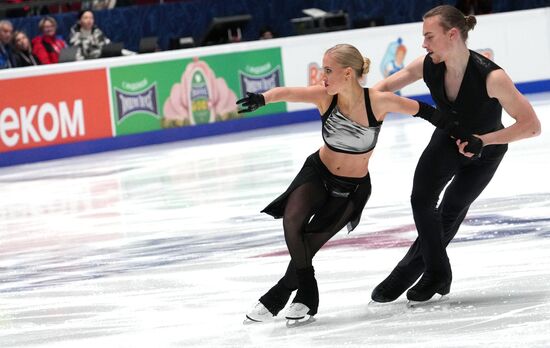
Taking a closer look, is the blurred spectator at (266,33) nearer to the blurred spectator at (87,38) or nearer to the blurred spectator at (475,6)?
the blurred spectator at (87,38)

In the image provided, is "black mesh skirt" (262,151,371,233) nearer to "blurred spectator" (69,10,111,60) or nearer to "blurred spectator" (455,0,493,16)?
"blurred spectator" (69,10,111,60)

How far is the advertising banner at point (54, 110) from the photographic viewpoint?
12750mm

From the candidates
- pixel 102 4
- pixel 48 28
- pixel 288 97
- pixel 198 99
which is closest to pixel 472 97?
pixel 288 97

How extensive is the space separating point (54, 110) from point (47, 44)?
131 cm

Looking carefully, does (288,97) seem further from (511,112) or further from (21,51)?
(21,51)

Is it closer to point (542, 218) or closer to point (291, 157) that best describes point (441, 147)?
point (542, 218)

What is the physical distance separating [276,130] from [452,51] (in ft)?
31.2

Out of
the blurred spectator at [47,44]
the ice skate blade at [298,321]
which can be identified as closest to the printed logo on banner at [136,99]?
the blurred spectator at [47,44]

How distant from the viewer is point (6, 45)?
13500 millimetres

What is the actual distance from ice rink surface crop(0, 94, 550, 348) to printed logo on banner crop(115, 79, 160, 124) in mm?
2613

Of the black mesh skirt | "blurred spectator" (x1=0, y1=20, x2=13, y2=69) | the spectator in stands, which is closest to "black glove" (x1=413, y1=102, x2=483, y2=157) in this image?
the black mesh skirt

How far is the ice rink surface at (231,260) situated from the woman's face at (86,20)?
11.8 ft

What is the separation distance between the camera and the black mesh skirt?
461 centimetres

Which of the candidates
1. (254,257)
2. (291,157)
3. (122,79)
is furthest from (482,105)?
(122,79)
